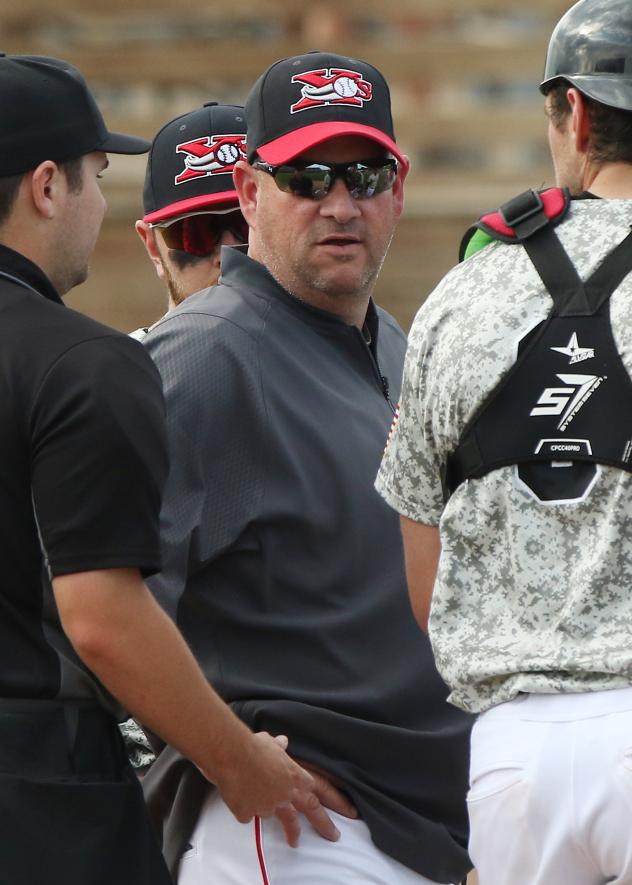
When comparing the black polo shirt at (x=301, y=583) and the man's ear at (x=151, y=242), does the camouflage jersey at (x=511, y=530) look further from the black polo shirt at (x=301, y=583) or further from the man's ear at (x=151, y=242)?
the man's ear at (x=151, y=242)

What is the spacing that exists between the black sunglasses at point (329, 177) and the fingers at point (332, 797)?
1095 millimetres

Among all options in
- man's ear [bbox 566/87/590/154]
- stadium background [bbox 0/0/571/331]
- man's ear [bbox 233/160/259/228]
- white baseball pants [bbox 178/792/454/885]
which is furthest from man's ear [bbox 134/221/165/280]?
stadium background [bbox 0/0/571/331]

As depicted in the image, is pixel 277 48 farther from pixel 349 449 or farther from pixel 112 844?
pixel 112 844

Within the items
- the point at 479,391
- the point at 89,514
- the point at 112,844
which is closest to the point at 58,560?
the point at 89,514

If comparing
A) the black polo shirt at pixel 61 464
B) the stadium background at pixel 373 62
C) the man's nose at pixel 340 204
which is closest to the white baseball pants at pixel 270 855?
the black polo shirt at pixel 61 464

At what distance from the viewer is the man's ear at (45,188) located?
245 cm

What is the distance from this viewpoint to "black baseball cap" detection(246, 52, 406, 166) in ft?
10.0

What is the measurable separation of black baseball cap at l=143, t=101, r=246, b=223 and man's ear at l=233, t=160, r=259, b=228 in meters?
0.46

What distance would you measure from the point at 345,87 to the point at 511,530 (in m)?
1.22

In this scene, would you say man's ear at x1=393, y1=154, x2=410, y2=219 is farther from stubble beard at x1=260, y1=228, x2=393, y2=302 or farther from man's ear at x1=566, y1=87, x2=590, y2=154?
man's ear at x1=566, y1=87, x2=590, y2=154

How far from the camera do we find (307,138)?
304 centimetres

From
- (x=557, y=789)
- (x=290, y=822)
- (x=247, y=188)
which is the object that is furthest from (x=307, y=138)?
(x=557, y=789)

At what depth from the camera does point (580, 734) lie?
2.18 m

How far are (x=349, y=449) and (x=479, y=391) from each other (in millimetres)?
641
